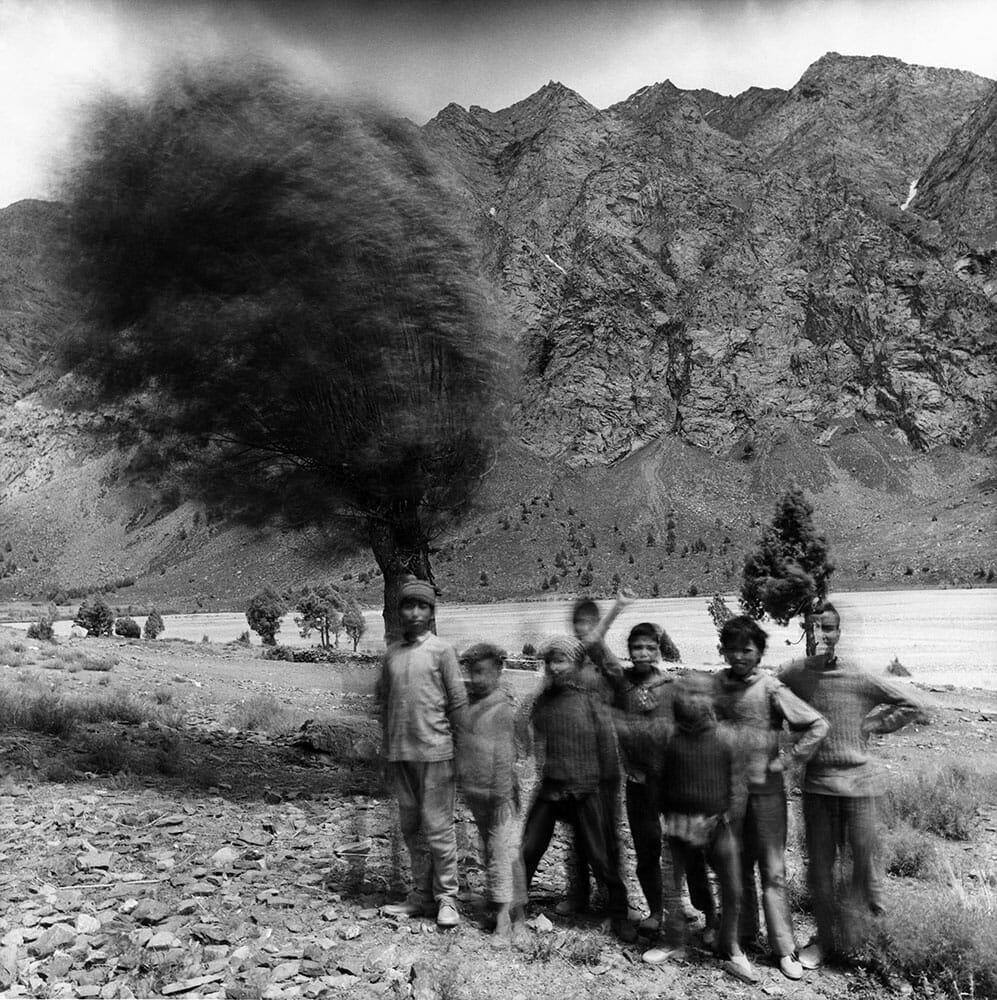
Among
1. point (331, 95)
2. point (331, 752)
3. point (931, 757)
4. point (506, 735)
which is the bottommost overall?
point (931, 757)

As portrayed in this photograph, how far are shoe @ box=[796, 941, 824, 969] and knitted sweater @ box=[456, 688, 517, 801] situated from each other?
1.91 metres

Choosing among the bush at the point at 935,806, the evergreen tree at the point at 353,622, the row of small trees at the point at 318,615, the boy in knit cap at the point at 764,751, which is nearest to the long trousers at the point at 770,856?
the boy in knit cap at the point at 764,751

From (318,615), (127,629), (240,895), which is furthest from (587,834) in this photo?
(127,629)

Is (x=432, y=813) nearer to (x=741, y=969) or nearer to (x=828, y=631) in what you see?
(x=741, y=969)

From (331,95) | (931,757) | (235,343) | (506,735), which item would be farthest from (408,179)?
(931,757)

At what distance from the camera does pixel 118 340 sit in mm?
8266

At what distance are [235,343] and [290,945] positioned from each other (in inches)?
204

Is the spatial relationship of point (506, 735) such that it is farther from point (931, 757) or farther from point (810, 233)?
point (810, 233)

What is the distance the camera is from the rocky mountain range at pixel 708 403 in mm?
110000

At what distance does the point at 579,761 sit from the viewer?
507 centimetres

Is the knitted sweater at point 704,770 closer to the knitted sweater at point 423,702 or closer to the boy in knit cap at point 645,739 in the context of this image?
the boy in knit cap at point 645,739

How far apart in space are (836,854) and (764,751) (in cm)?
87

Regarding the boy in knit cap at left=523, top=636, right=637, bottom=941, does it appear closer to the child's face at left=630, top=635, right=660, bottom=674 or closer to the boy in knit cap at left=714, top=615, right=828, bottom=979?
the child's face at left=630, top=635, right=660, bottom=674

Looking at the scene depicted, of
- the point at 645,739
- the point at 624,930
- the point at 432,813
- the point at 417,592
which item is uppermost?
the point at 417,592
